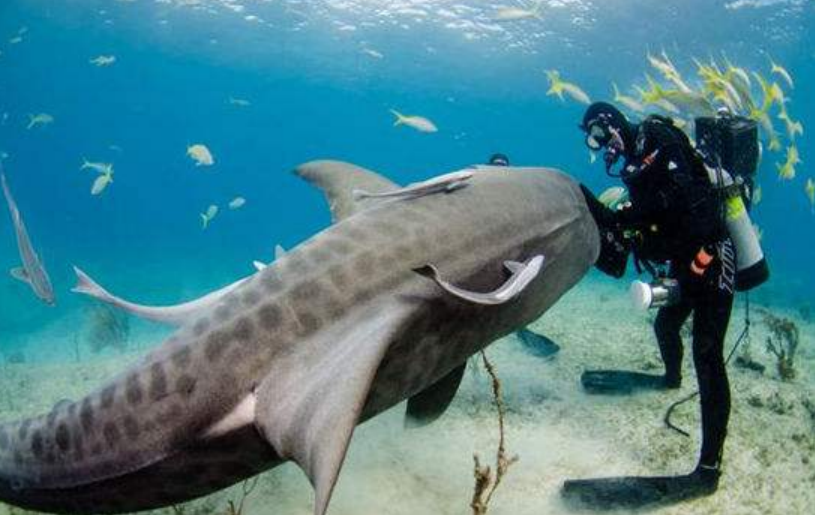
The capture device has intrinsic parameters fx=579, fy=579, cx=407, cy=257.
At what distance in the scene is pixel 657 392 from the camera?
714 cm

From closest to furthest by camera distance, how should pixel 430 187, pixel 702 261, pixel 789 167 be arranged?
1. pixel 430 187
2. pixel 702 261
3. pixel 789 167

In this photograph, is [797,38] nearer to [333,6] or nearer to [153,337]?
[333,6]

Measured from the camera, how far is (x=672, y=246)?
5.24 m

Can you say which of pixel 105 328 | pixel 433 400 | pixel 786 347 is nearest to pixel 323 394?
pixel 433 400

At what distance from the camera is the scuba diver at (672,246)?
16.0 feet

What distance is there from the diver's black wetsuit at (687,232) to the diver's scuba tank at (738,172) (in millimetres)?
165

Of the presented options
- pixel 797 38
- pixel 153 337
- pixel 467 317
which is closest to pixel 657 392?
pixel 467 317

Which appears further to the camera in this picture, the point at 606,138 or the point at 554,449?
the point at 554,449

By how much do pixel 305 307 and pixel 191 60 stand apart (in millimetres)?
58505

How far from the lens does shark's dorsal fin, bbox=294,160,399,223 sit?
387 centimetres

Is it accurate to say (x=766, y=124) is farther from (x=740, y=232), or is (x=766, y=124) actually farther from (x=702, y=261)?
(x=702, y=261)

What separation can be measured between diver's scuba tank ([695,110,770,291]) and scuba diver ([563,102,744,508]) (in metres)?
0.13

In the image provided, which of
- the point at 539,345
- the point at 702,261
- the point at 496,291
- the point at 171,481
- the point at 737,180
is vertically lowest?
the point at 539,345

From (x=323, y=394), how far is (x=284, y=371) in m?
0.25
